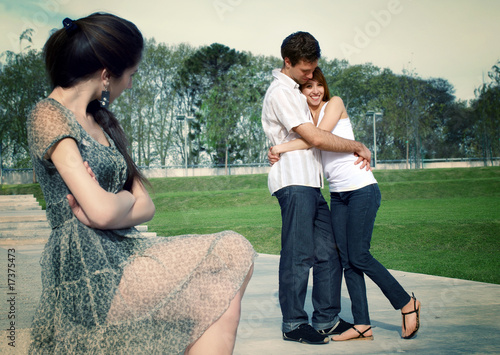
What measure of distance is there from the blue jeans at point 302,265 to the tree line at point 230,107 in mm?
32586

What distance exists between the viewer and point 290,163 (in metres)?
3.41

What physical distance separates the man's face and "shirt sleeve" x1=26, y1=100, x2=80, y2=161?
2146 millimetres

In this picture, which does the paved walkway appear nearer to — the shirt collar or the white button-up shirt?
the white button-up shirt

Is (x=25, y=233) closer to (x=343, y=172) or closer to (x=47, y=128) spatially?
(x=343, y=172)

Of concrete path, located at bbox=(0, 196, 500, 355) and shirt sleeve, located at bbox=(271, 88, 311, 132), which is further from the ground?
shirt sleeve, located at bbox=(271, 88, 311, 132)

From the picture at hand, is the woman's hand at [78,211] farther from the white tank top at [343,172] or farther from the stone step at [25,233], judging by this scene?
the stone step at [25,233]

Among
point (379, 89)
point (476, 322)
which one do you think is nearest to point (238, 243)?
point (476, 322)

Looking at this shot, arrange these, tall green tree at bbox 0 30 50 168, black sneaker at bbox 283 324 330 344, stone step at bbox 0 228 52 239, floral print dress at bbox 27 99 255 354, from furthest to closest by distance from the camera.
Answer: tall green tree at bbox 0 30 50 168 → stone step at bbox 0 228 52 239 → black sneaker at bbox 283 324 330 344 → floral print dress at bbox 27 99 255 354

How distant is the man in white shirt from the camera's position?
11.0 ft

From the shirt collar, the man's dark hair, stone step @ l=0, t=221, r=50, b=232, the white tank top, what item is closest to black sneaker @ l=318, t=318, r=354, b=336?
the white tank top

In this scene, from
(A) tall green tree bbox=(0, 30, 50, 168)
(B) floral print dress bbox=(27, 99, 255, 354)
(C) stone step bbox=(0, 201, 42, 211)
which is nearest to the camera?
(B) floral print dress bbox=(27, 99, 255, 354)

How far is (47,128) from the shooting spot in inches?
59.7

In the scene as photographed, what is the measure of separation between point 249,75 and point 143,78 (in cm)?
1021

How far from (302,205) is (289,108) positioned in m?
0.65
